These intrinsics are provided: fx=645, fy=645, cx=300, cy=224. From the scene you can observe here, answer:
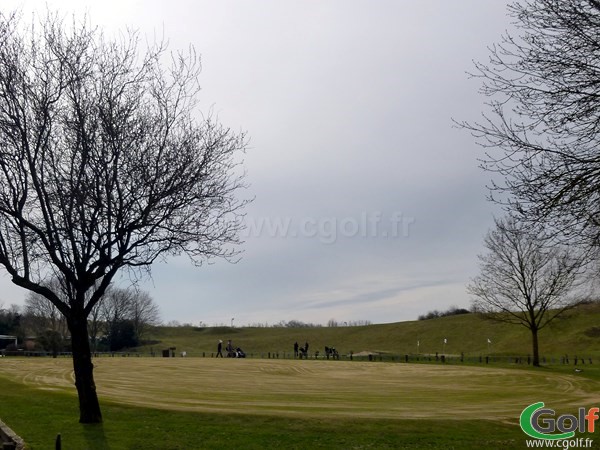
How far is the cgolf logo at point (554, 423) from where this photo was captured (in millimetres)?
19875

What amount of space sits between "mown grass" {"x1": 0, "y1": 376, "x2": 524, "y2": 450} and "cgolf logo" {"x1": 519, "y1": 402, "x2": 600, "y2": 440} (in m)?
0.65

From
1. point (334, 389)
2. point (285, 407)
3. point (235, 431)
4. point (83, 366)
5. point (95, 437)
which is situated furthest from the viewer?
point (334, 389)

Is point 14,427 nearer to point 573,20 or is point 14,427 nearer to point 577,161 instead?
point 577,161

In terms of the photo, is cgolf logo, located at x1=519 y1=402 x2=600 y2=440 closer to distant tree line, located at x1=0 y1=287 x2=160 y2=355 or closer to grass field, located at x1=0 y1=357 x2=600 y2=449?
grass field, located at x1=0 y1=357 x2=600 y2=449

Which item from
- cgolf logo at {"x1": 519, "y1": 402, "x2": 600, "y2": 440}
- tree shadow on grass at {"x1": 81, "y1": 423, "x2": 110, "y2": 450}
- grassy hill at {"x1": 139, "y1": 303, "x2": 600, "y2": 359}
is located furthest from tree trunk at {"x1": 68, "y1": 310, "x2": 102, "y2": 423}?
grassy hill at {"x1": 139, "y1": 303, "x2": 600, "y2": 359}

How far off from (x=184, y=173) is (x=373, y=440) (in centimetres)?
1003

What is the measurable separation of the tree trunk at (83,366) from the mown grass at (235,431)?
49 centimetres

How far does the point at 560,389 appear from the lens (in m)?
37.2

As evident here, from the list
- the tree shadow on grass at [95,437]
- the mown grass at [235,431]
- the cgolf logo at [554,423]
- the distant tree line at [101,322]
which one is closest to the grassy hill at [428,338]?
the distant tree line at [101,322]

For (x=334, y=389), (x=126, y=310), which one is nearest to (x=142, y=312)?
(x=126, y=310)

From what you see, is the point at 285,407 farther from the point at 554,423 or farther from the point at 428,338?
the point at 428,338

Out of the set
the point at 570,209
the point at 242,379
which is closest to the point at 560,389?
the point at 242,379

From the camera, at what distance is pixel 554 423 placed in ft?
72.5

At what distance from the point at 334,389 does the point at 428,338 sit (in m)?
82.2
